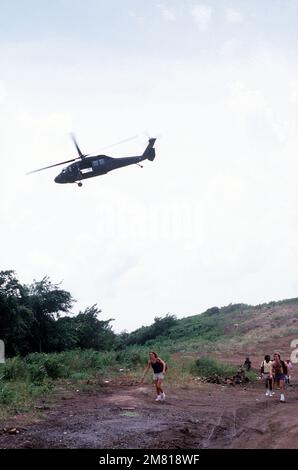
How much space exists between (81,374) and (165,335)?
109ft

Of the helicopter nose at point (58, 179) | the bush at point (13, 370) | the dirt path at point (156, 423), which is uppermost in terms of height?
the helicopter nose at point (58, 179)

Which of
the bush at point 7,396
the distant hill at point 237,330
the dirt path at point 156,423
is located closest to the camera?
the dirt path at point 156,423

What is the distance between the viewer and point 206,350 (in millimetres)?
37312

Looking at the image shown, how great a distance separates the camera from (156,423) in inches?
477

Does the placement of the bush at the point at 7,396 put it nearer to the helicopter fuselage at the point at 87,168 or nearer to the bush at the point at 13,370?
the bush at the point at 13,370


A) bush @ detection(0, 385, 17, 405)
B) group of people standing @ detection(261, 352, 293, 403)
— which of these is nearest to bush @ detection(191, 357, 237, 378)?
group of people standing @ detection(261, 352, 293, 403)

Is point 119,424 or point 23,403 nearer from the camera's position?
point 119,424

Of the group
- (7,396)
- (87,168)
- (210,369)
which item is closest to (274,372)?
(210,369)

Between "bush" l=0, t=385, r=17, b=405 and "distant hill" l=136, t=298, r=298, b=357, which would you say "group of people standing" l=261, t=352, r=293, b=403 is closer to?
"bush" l=0, t=385, r=17, b=405

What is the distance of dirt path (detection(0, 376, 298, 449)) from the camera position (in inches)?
401

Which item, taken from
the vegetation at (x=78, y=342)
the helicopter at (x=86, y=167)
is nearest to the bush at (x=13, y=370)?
the vegetation at (x=78, y=342)

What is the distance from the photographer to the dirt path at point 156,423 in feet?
33.4
